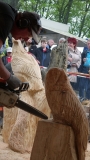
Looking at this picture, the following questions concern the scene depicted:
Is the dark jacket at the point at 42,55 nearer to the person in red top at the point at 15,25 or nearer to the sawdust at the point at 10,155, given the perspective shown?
the sawdust at the point at 10,155

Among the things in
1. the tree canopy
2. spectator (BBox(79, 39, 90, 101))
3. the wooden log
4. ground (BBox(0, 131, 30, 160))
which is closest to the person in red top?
the wooden log

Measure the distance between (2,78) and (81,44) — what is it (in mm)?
9792

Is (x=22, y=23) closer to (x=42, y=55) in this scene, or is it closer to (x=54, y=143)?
(x=54, y=143)

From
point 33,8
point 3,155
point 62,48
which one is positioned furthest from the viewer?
point 33,8

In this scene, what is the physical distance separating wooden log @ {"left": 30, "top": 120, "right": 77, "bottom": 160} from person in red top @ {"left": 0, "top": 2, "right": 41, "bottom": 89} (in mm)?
699

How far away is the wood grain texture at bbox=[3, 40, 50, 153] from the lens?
4.77m

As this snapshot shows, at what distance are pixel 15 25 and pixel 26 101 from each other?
6.10 ft

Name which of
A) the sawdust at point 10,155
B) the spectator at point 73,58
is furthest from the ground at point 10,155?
the spectator at point 73,58

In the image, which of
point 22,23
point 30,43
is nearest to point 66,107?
point 22,23

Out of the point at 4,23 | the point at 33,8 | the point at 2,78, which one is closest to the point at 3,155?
the point at 2,78

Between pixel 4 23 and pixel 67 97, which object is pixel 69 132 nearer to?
pixel 67 97

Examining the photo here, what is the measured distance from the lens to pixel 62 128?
303 centimetres

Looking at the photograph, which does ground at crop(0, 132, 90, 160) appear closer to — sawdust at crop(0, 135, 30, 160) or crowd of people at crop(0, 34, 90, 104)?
sawdust at crop(0, 135, 30, 160)

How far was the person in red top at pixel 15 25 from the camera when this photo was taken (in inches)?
125
